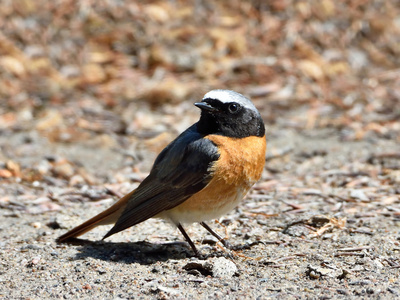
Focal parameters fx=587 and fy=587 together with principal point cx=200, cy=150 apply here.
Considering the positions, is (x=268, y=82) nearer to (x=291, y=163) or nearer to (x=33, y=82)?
(x=291, y=163)

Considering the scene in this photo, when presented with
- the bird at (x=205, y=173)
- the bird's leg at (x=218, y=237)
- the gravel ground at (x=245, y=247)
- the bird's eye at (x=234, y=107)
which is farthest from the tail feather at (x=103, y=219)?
the bird's eye at (x=234, y=107)

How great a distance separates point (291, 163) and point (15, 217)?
3.36 metres

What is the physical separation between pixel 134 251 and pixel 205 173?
916mm

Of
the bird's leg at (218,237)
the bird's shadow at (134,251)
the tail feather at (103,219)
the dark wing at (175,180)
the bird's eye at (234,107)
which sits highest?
the bird's eye at (234,107)

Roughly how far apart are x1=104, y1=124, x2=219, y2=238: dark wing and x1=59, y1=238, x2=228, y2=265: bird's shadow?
9.2 inches

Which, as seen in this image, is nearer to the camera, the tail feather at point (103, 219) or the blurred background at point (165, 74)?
the tail feather at point (103, 219)

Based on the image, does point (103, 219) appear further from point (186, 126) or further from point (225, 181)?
point (186, 126)

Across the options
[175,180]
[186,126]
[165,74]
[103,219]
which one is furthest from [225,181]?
[165,74]

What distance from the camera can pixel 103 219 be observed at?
494cm

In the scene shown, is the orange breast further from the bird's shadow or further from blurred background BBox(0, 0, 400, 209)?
blurred background BBox(0, 0, 400, 209)

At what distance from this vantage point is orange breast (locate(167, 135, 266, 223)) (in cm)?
460

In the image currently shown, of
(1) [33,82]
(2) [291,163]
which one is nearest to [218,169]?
(2) [291,163]

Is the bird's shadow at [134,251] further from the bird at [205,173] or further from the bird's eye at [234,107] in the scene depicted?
the bird's eye at [234,107]

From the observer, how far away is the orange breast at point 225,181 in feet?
15.1
